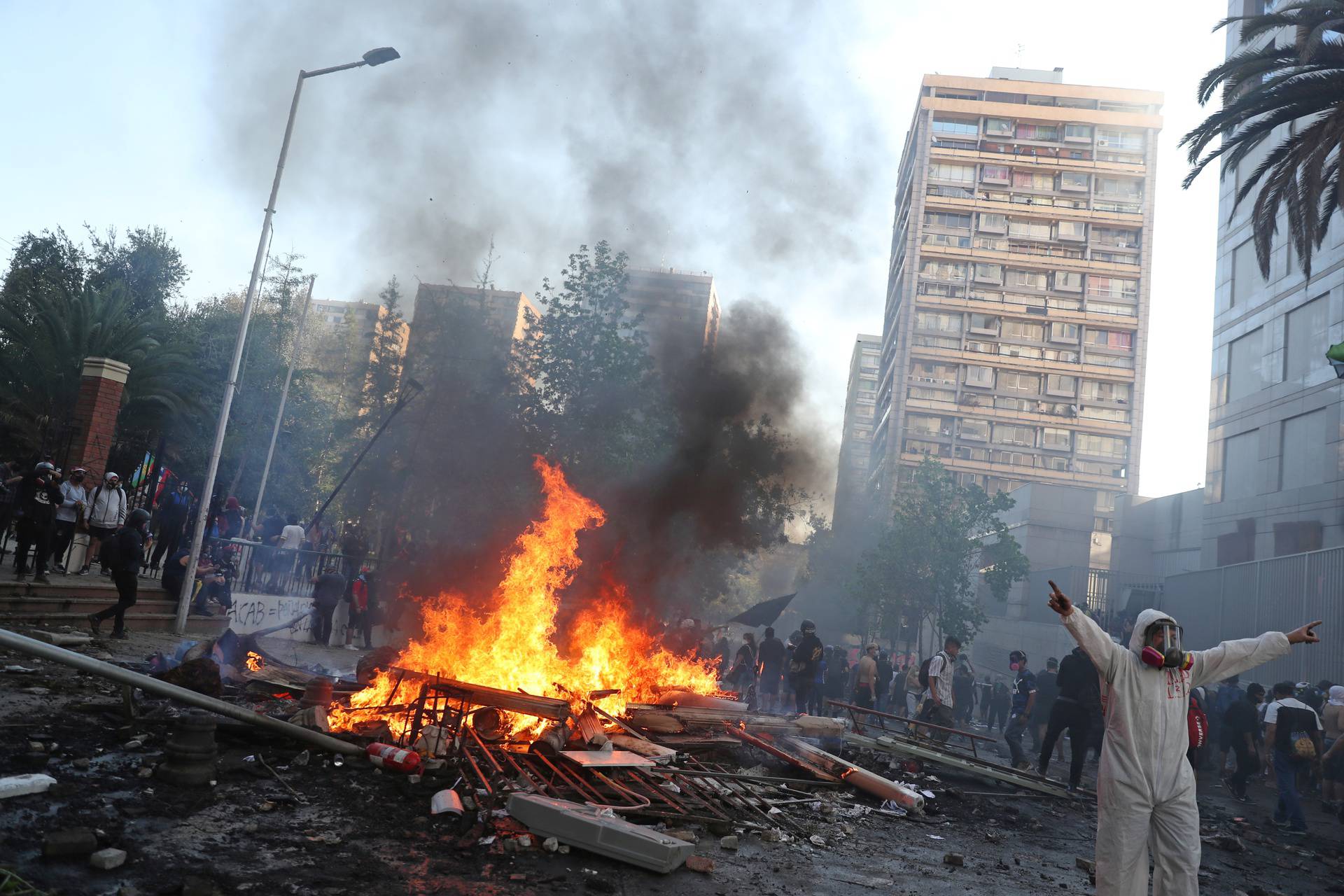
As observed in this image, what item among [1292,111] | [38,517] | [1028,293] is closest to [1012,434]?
[1028,293]

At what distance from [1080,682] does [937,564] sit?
80.3ft

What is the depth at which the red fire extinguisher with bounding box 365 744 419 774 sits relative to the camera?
686 cm

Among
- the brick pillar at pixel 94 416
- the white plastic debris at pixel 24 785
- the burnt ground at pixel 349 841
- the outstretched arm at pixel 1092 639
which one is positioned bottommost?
the burnt ground at pixel 349 841

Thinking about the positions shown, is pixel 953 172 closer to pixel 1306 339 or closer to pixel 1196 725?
pixel 1306 339

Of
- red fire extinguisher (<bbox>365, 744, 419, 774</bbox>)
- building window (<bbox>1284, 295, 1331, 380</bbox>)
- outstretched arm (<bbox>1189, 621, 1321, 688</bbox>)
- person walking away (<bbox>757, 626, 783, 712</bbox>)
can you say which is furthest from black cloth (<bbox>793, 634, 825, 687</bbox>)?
building window (<bbox>1284, 295, 1331, 380</bbox>)

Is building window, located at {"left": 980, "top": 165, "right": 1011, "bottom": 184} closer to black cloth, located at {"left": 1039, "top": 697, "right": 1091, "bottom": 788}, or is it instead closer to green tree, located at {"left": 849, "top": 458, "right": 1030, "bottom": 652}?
green tree, located at {"left": 849, "top": 458, "right": 1030, "bottom": 652}

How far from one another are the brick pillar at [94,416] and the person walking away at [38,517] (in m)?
2.11

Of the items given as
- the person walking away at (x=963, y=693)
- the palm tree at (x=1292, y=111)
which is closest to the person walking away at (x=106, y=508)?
the person walking away at (x=963, y=693)

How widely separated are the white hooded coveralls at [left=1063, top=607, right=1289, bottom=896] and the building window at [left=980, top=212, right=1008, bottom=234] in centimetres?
7458

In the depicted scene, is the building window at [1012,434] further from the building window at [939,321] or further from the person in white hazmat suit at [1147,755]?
the person in white hazmat suit at [1147,755]

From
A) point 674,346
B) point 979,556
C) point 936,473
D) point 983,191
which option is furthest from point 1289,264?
point 983,191

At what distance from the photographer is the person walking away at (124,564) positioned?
10859 millimetres

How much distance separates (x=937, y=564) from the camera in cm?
3475

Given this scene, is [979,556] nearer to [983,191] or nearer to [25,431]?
[983,191]
